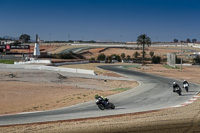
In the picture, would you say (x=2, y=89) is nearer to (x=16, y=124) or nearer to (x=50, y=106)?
(x=50, y=106)

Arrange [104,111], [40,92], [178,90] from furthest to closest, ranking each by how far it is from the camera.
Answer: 1. [40,92]
2. [178,90]
3. [104,111]


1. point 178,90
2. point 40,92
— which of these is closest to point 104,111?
point 178,90

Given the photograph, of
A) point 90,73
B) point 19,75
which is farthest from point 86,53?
point 19,75

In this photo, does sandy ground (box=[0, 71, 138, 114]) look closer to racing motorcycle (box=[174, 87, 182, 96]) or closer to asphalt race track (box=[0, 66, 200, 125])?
asphalt race track (box=[0, 66, 200, 125])

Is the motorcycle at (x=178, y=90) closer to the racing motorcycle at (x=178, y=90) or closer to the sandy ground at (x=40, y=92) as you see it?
the racing motorcycle at (x=178, y=90)

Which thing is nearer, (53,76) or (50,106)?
(50,106)

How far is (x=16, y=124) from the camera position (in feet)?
50.6

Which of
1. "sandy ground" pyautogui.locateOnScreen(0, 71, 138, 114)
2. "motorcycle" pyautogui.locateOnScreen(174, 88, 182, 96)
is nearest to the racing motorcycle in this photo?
"motorcycle" pyautogui.locateOnScreen(174, 88, 182, 96)

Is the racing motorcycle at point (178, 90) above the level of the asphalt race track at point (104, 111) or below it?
above

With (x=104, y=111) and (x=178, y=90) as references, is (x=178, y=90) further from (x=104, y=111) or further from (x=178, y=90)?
(x=104, y=111)

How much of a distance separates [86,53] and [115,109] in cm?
10637

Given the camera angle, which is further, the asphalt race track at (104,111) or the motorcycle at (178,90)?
the motorcycle at (178,90)

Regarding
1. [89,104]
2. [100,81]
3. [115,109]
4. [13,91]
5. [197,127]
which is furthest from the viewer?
[100,81]

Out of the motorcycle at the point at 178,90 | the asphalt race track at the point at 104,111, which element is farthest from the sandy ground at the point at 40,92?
the motorcycle at the point at 178,90
